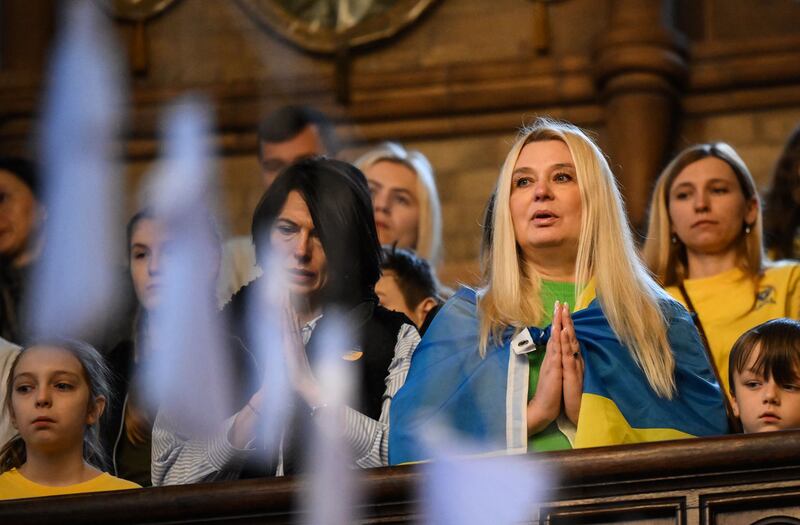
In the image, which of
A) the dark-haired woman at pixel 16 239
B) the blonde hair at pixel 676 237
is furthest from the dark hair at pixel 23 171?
the blonde hair at pixel 676 237

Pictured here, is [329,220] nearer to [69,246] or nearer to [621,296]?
[621,296]

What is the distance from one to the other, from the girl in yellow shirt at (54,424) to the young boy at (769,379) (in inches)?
68.5

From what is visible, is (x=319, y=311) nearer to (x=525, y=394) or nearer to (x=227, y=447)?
(x=227, y=447)

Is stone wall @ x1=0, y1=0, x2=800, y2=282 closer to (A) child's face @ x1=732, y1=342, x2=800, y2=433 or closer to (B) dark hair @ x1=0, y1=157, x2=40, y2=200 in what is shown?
(B) dark hair @ x1=0, y1=157, x2=40, y2=200

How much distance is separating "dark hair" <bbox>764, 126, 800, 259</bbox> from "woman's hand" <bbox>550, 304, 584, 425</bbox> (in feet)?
6.57

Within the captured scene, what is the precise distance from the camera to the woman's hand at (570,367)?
207 inches

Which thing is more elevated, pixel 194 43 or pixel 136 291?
pixel 194 43

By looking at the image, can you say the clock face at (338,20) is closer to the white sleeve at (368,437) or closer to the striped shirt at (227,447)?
the striped shirt at (227,447)

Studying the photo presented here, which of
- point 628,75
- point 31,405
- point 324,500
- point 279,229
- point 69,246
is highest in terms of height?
point 628,75

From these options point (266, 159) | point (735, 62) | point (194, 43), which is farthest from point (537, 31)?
point (266, 159)

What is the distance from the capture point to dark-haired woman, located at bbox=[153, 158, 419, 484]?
541cm

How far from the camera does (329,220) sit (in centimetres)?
588

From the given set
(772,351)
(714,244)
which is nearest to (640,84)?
(714,244)

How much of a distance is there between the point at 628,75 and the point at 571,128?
11.0ft
